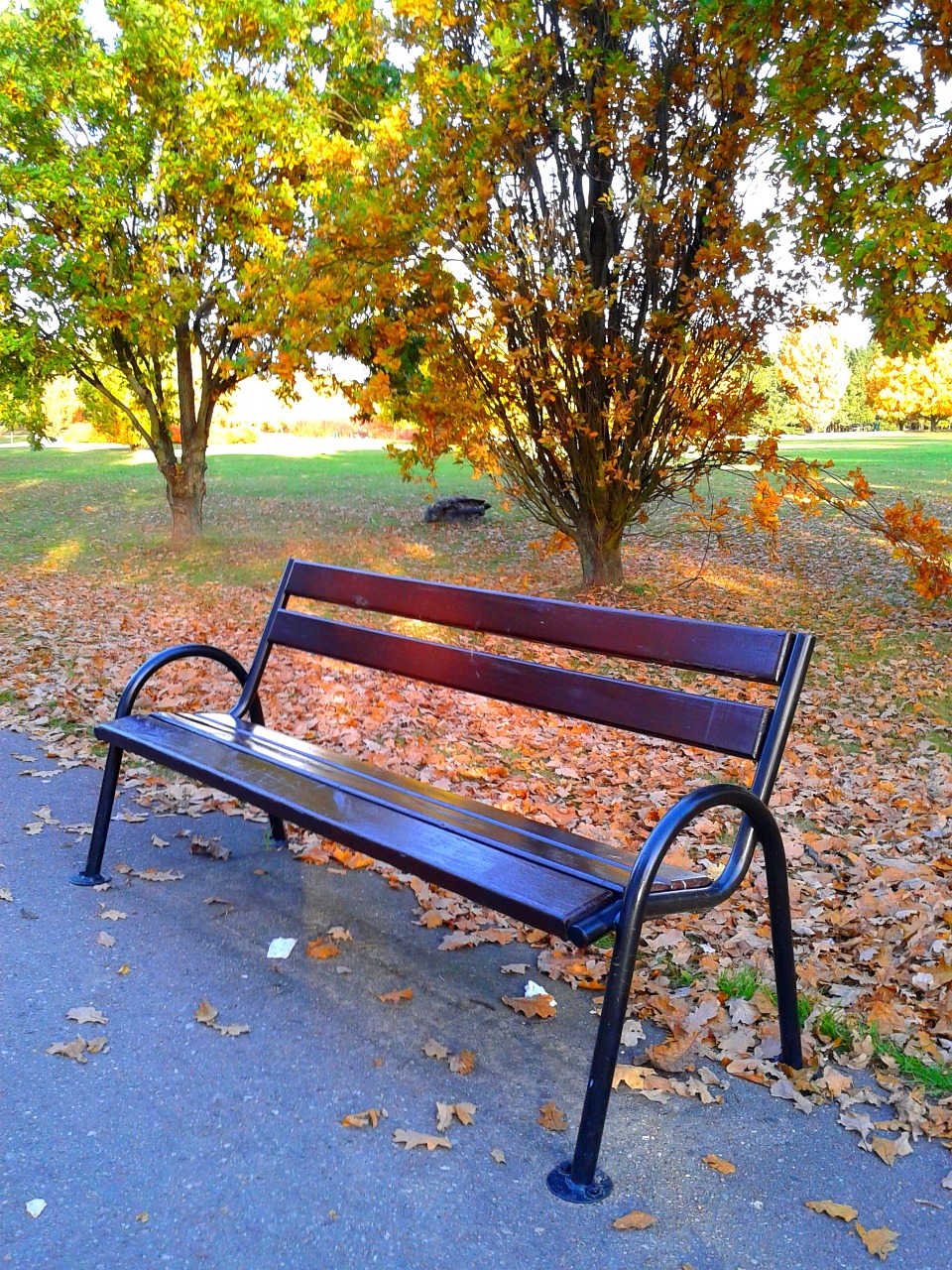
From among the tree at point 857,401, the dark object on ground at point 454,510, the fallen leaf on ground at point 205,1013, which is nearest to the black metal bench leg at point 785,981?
the fallen leaf on ground at point 205,1013

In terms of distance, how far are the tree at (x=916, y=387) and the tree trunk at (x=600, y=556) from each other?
29.5 meters

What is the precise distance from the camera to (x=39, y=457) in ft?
96.4

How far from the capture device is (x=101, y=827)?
12.7 feet

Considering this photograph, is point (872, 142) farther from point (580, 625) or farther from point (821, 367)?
point (821, 367)

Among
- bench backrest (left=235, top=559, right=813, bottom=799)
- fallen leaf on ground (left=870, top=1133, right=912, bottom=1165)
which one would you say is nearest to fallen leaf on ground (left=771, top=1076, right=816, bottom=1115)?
fallen leaf on ground (left=870, top=1133, right=912, bottom=1165)

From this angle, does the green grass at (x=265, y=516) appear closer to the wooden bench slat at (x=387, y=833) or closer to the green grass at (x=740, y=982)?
the wooden bench slat at (x=387, y=833)

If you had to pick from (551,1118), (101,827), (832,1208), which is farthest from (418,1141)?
(101,827)

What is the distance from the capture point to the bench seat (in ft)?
8.43

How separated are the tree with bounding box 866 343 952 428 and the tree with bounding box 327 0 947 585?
30.0 meters

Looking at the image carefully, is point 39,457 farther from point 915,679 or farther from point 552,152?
point 915,679

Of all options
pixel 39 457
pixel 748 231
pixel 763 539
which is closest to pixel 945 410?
pixel 763 539

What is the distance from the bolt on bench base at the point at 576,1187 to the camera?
236 centimetres

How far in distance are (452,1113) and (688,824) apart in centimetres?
95

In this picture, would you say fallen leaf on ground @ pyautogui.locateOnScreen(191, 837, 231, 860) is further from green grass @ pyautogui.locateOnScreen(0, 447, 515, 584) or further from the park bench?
green grass @ pyautogui.locateOnScreen(0, 447, 515, 584)
